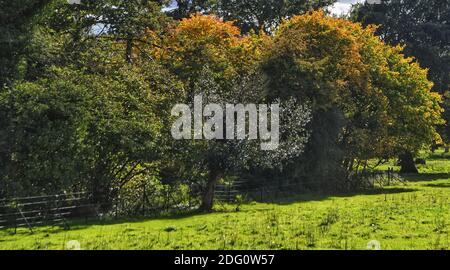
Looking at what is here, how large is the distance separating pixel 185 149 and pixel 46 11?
9.99 meters

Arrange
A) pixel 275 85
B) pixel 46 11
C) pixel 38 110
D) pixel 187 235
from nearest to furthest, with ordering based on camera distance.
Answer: pixel 187 235 < pixel 38 110 < pixel 46 11 < pixel 275 85

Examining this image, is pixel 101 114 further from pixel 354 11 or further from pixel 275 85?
pixel 354 11

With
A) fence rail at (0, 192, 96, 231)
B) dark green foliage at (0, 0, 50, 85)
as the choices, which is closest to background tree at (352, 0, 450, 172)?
dark green foliage at (0, 0, 50, 85)

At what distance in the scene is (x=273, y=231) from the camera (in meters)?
21.3

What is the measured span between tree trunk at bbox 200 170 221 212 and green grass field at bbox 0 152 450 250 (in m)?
0.85

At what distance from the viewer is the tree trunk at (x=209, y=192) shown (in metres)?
30.2

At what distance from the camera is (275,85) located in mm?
39594

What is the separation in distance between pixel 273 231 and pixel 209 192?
9.70 metres

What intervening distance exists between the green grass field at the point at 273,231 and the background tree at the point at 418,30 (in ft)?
131

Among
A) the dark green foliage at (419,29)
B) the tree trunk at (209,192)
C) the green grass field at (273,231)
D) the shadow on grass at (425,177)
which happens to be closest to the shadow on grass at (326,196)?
the green grass field at (273,231)

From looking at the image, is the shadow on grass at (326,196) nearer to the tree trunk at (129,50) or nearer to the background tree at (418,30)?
the tree trunk at (129,50)

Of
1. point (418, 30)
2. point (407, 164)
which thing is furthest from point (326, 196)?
point (418, 30)

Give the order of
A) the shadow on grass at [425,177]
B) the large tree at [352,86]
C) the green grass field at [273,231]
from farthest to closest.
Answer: the shadow on grass at [425,177] → the large tree at [352,86] → the green grass field at [273,231]
